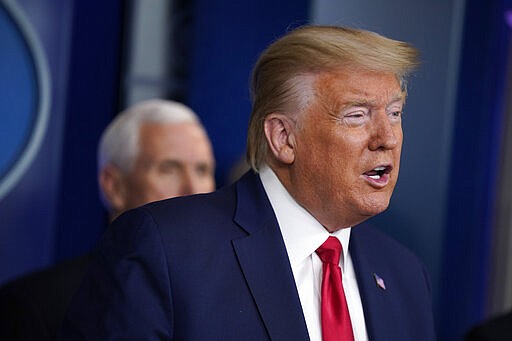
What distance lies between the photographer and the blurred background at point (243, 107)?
3740 mm

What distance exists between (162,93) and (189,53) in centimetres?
18

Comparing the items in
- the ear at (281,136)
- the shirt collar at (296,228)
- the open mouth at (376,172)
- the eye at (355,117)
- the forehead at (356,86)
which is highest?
the forehead at (356,86)

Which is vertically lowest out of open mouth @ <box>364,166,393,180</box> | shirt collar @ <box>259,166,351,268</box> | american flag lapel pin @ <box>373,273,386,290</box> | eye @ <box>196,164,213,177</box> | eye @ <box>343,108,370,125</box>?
american flag lapel pin @ <box>373,273,386,290</box>

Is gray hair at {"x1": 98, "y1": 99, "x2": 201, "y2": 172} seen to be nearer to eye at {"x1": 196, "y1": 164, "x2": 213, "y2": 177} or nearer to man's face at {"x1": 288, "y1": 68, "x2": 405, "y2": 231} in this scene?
eye at {"x1": 196, "y1": 164, "x2": 213, "y2": 177}

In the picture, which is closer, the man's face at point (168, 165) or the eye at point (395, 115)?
the eye at point (395, 115)

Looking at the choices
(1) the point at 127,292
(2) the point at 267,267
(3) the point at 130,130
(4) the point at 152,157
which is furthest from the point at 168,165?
(1) the point at 127,292

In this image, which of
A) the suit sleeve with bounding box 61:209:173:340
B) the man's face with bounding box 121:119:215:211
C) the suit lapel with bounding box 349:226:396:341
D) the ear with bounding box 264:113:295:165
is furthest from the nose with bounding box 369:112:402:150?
the man's face with bounding box 121:119:215:211

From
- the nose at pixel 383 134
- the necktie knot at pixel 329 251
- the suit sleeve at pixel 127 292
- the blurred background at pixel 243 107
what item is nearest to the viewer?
the suit sleeve at pixel 127 292

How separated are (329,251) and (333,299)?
106mm

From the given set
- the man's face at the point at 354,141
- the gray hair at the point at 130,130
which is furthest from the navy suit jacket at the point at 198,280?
the gray hair at the point at 130,130

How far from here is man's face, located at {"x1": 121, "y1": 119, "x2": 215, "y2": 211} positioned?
336 centimetres

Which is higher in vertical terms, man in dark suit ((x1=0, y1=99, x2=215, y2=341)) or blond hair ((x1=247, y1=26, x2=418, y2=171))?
blond hair ((x1=247, y1=26, x2=418, y2=171))

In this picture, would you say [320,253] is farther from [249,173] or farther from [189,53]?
[189,53]

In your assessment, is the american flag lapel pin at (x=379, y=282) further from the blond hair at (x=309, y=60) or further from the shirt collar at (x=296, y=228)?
the blond hair at (x=309, y=60)
